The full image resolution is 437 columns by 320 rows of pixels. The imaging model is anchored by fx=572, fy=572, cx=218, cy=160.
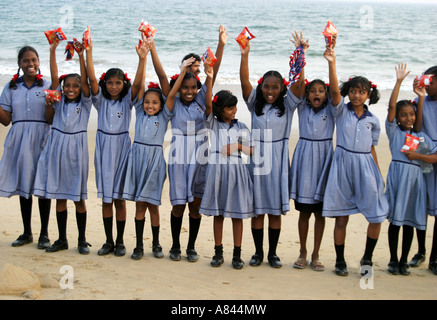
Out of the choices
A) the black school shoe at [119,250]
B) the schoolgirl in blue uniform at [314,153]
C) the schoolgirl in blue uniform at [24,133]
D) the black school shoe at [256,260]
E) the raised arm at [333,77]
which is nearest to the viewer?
the raised arm at [333,77]

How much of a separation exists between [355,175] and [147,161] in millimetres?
Answer: 1946

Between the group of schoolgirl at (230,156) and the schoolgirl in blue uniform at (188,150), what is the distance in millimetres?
11

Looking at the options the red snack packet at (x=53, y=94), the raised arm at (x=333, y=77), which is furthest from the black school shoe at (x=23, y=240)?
the raised arm at (x=333, y=77)

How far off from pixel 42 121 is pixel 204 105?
1.66 metres

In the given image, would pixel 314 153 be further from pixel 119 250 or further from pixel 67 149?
pixel 67 149

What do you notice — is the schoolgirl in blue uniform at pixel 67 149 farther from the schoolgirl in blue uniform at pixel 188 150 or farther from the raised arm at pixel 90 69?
the schoolgirl in blue uniform at pixel 188 150

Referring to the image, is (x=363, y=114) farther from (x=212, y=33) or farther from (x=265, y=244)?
(x=212, y=33)

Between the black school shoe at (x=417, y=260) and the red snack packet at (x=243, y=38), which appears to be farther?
the black school shoe at (x=417, y=260)

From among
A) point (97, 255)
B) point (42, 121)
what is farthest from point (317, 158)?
point (42, 121)

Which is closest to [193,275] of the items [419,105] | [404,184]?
[404,184]

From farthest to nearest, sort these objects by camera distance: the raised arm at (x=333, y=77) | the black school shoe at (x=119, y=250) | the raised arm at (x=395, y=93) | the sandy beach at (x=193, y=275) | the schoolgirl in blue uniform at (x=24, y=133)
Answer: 1. the schoolgirl in blue uniform at (x=24, y=133)
2. the black school shoe at (x=119, y=250)
3. the raised arm at (x=395, y=93)
4. the raised arm at (x=333, y=77)
5. the sandy beach at (x=193, y=275)

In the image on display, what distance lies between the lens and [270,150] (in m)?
5.42

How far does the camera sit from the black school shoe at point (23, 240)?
18.9ft

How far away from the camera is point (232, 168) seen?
534 centimetres
